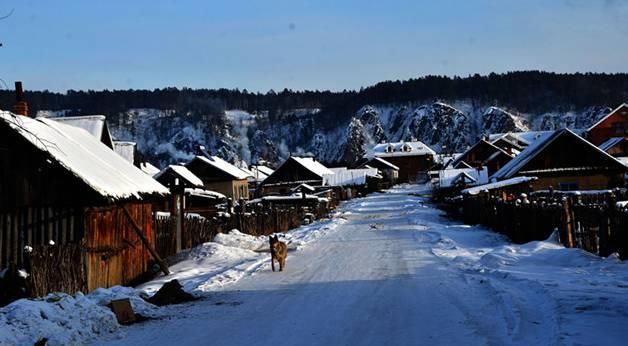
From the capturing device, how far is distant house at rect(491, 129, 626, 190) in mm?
43000

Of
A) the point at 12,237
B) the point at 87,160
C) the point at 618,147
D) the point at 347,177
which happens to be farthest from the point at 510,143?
the point at 12,237

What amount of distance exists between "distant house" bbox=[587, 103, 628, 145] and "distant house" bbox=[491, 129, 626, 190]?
5196cm

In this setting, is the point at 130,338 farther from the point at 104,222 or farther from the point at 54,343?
the point at 104,222

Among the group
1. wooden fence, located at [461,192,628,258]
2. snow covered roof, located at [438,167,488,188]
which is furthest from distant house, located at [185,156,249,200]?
wooden fence, located at [461,192,628,258]

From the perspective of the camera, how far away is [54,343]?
9.00 metres

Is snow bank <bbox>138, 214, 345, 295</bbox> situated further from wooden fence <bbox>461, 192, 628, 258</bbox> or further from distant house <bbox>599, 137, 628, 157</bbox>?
distant house <bbox>599, 137, 628, 157</bbox>

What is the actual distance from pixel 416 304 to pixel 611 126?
90.3m

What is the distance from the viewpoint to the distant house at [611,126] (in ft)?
298

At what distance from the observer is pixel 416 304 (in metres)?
11.5

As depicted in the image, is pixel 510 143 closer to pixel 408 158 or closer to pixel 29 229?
pixel 408 158

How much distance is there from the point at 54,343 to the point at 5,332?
0.67 metres

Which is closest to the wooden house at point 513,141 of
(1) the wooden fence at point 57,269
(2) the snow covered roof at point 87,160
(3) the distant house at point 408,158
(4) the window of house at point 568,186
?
(3) the distant house at point 408,158

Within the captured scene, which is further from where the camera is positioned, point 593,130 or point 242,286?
point 593,130

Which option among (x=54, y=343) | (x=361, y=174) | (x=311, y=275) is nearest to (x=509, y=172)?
(x=311, y=275)
